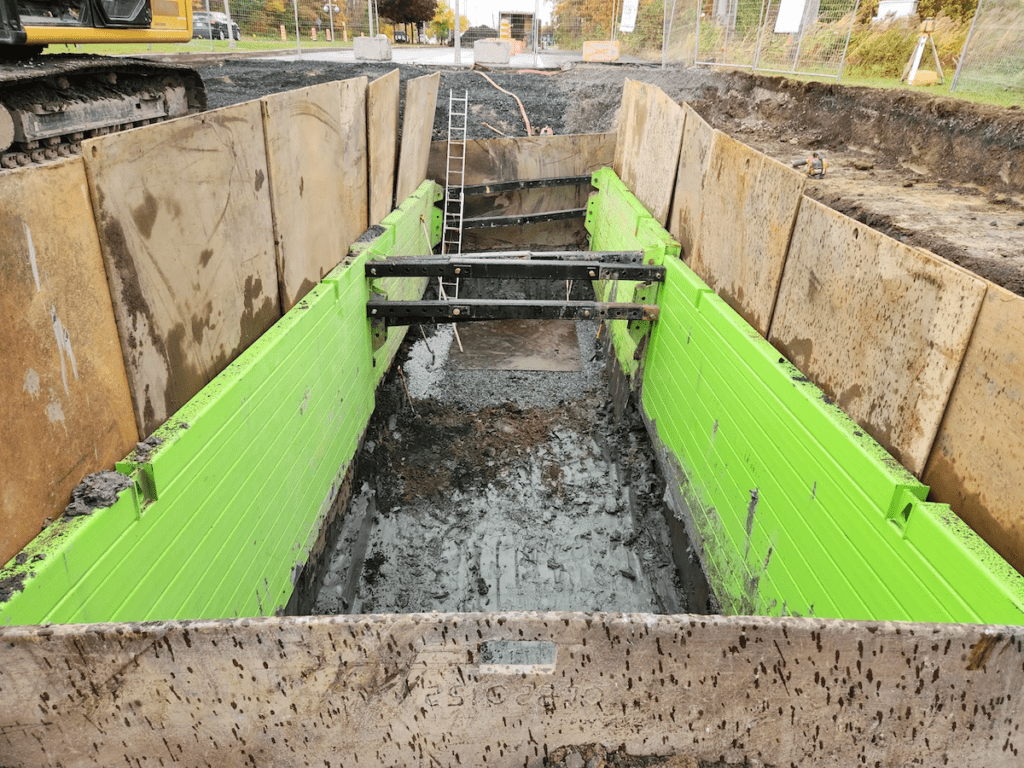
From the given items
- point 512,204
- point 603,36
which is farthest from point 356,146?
point 603,36

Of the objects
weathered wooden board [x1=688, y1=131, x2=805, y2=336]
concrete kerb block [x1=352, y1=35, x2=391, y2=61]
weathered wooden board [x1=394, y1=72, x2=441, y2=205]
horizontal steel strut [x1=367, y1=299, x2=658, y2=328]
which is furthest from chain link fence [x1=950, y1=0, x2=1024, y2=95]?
concrete kerb block [x1=352, y1=35, x2=391, y2=61]

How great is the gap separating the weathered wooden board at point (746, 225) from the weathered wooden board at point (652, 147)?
1.17 metres

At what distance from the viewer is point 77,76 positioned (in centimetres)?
473

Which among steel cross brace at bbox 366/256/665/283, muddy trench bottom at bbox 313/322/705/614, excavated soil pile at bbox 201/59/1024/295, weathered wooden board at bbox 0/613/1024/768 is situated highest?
excavated soil pile at bbox 201/59/1024/295

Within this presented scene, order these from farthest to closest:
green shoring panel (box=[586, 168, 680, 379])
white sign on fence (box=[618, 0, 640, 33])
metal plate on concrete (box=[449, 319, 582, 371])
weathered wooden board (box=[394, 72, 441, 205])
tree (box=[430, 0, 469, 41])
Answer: tree (box=[430, 0, 469, 41]), white sign on fence (box=[618, 0, 640, 33]), metal plate on concrete (box=[449, 319, 582, 371]), weathered wooden board (box=[394, 72, 441, 205]), green shoring panel (box=[586, 168, 680, 379])

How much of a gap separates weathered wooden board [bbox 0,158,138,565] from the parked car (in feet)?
60.9

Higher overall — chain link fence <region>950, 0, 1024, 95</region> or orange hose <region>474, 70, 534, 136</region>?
chain link fence <region>950, 0, 1024, 95</region>

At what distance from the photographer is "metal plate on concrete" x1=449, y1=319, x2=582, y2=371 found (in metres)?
7.74

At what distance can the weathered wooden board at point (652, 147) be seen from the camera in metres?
6.19

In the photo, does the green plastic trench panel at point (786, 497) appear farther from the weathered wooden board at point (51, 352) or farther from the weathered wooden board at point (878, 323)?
the weathered wooden board at point (51, 352)

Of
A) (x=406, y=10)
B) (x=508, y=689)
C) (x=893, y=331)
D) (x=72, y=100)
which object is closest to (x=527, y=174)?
(x=72, y=100)

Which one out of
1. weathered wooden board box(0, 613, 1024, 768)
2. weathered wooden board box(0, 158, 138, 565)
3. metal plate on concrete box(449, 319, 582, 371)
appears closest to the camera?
weathered wooden board box(0, 613, 1024, 768)

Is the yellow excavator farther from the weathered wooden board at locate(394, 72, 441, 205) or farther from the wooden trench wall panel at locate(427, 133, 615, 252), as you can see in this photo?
the wooden trench wall panel at locate(427, 133, 615, 252)

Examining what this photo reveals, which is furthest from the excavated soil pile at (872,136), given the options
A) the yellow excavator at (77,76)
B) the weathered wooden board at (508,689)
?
the yellow excavator at (77,76)
